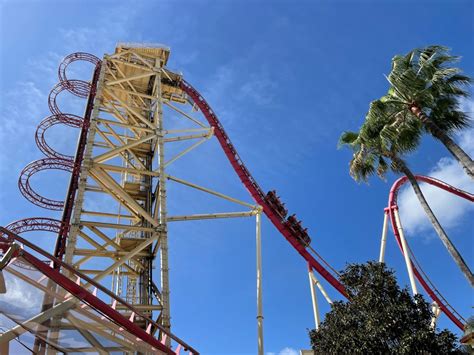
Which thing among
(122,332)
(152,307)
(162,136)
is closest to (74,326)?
(122,332)

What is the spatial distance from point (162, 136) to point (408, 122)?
26.8 feet

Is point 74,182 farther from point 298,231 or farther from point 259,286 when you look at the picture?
point 298,231

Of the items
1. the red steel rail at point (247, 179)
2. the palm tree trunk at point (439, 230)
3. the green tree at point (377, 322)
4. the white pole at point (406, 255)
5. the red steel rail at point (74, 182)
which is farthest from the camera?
the red steel rail at point (247, 179)

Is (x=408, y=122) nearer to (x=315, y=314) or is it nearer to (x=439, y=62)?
(x=439, y=62)

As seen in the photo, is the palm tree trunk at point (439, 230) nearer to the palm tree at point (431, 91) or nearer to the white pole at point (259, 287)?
the palm tree at point (431, 91)

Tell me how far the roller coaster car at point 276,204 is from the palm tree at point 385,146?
790cm

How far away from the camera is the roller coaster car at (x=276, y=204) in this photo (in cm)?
2264

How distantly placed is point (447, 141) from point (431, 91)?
1654 millimetres

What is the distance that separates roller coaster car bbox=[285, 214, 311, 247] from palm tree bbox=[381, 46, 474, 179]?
10.7 metres

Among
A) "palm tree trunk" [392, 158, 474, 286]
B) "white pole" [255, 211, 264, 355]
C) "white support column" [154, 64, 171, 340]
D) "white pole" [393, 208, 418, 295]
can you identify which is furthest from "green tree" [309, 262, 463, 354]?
"white support column" [154, 64, 171, 340]

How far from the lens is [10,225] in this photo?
51.0 feet

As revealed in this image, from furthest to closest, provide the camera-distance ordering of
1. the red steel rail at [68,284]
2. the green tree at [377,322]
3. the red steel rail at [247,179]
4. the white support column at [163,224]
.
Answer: the red steel rail at [247,179] < the white support column at [163,224] < the green tree at [377,322] < the red steel rail at [68,284]

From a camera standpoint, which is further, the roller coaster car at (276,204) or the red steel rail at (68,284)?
the roller coaster car at (276,204)

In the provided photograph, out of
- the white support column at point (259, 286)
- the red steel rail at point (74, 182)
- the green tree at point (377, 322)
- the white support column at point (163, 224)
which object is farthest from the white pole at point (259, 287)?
the red steel rail at point (74, 182)
